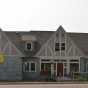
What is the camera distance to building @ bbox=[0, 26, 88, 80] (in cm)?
6150

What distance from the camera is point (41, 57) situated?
206ft

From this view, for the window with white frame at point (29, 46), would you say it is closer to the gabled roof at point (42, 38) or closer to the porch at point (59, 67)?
the gabled roof at point (42, 38)

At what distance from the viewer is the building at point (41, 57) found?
6150 centimetres

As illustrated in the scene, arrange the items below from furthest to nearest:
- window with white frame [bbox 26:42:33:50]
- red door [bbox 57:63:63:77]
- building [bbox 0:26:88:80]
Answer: window with white frame [bbox 26:42:33:50]
red door [bbox 57:63:63:77]
building [bbox 0:26:88:80]

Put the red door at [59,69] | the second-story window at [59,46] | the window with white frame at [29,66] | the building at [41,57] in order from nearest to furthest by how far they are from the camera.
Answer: the building at [41,57] → the window with white frame at [29,66] → the red door at [59,69] → the second-story window at [59,46]

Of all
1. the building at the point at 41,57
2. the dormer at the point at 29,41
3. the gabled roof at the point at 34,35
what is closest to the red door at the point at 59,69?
the building at the point at 41,57

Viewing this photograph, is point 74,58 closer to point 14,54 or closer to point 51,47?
point 51,47

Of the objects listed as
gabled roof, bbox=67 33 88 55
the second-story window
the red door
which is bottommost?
the red door

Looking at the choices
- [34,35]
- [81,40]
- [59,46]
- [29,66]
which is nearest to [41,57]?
[29,66]

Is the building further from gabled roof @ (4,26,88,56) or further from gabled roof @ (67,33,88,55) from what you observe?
gabled roof @ (67,33,88,55)

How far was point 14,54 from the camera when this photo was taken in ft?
201

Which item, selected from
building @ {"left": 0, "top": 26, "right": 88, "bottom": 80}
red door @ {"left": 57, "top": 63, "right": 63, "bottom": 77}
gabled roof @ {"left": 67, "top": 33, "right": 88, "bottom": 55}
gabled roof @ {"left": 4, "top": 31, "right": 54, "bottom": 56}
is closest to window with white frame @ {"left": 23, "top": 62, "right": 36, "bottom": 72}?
building @ {"left": 0, "top": 26, "right": 88, "bottom": 80}

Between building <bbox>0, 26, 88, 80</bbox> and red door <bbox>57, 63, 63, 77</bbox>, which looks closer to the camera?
building <bbox>0, 26, 88, 80</bbox>

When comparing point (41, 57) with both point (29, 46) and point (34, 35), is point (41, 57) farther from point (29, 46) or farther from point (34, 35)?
point (34, 35)
